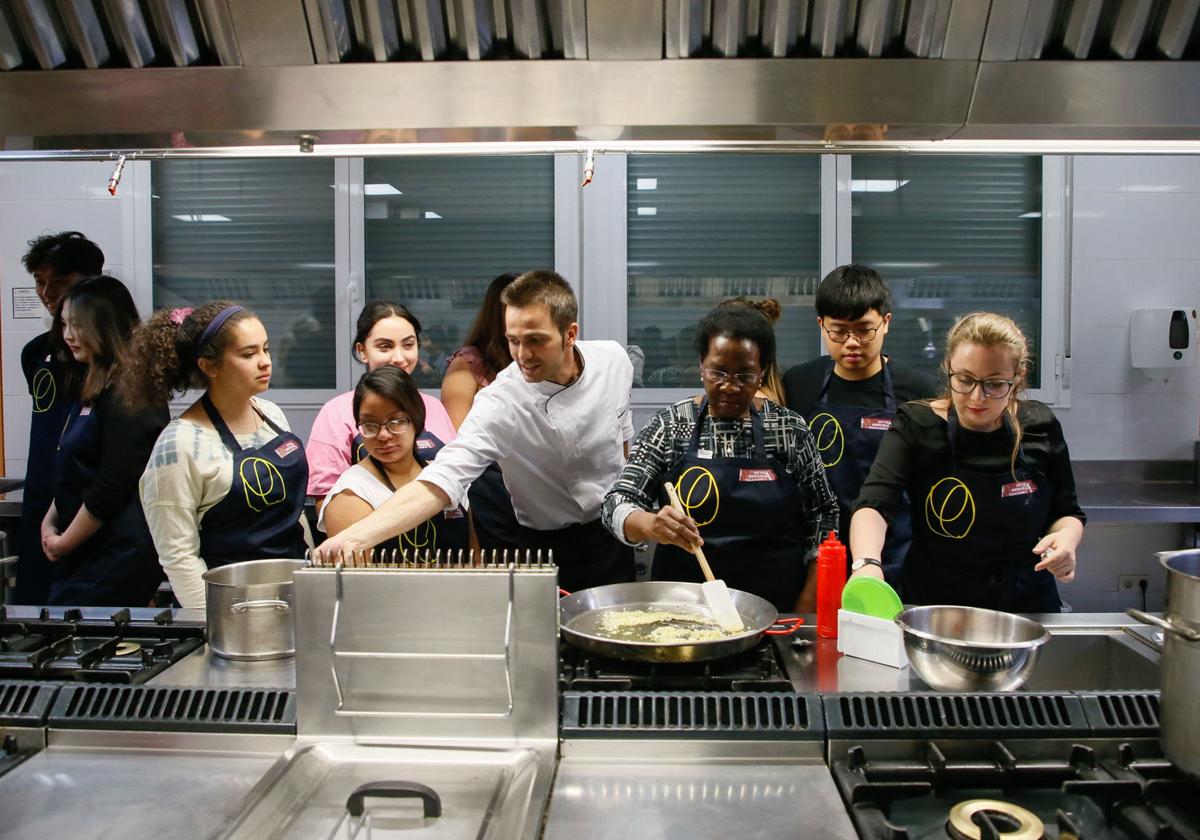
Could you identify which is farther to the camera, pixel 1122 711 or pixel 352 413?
pixel 352 413

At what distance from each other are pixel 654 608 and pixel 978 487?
2.98 ft

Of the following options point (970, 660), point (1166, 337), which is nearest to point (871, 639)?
point (970, 660)

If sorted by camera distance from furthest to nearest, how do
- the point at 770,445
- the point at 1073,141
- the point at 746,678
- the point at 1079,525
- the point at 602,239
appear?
the point at 602,239, the point at 770,445, the point at 1079,525, the point at 1073,141, the point at 746,678

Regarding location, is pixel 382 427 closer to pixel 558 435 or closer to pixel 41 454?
pixel 558 435

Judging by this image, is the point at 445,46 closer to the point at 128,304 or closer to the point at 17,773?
the point at 17,773

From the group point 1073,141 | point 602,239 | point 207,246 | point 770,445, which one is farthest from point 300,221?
point 1073,141

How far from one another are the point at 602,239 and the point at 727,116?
2811 mm

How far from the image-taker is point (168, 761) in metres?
1.36

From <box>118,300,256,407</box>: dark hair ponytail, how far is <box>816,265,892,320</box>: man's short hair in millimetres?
1669

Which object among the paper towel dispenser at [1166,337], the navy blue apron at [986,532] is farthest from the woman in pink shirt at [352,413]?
the paper towel dispenser at [1166,337]

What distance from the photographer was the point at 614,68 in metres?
1.46

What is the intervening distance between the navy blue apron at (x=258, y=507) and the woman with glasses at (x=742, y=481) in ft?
2.82

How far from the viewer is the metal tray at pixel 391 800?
1.15m

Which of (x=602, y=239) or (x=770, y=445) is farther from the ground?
(x=602, y=239)
